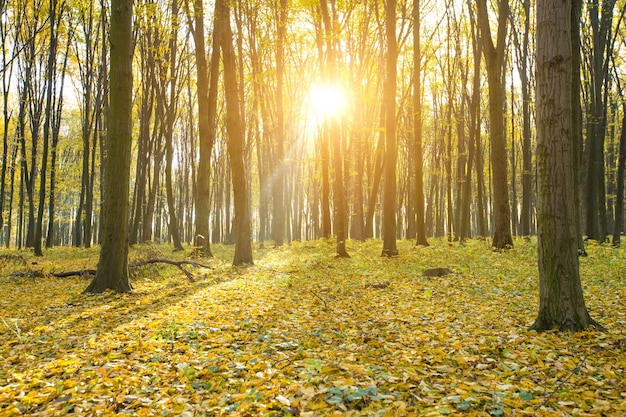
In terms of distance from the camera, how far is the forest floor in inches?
Result: 131

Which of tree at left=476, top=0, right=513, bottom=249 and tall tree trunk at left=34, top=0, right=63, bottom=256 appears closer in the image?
tree at left=476, top=0, right=513, bottom=249

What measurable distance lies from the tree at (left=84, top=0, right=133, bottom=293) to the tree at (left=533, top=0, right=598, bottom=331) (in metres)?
7.44

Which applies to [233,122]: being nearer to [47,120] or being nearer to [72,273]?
[72,273]

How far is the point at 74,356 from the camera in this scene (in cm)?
437

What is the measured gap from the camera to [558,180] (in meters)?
4.80

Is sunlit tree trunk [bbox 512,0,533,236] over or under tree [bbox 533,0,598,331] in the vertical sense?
over

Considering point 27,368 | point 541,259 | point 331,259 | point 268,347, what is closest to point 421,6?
point 331,259

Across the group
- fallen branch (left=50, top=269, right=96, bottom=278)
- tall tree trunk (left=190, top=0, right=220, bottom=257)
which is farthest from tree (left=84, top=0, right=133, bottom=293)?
tall tree trunk (left=190, top=0, right=220, bottom=257)

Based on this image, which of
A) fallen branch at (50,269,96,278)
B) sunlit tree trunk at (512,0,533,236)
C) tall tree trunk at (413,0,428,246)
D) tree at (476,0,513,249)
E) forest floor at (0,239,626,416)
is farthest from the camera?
sunlit tree trunk at (512,0,533,236)

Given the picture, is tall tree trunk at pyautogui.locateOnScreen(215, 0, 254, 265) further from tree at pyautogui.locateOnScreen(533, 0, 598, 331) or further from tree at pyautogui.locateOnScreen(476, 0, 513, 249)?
tree at pyautogui.locateOnScreen(533, 0, 598, 331)

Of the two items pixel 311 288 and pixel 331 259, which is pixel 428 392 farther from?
pixel 331 259

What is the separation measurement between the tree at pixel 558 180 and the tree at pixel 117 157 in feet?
24.4

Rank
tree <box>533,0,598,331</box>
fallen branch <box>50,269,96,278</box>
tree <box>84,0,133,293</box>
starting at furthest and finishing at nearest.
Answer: fallen branch <box>50,269,96,278</box> < tree <box>84,0,133,293</box> < tree <box>533,0,598,331</box>

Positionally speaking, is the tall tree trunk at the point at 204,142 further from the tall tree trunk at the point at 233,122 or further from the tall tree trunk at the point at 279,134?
the tall tree trunk at the point at 279,134
